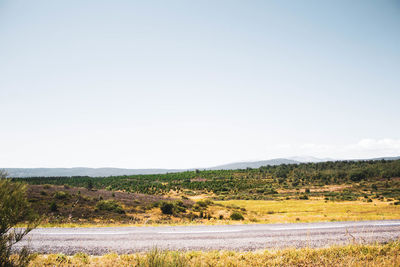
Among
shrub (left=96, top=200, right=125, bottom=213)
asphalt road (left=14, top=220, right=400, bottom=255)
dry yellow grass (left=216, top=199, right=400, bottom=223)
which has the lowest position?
dry yellow grass (left=216, top=199, right=400, bottom=223)

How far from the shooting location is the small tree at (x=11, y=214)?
5227 mm

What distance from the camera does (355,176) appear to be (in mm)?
71938

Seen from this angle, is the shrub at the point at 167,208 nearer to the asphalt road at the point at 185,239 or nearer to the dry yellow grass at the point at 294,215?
the dry yellow grass at the point at 294,215

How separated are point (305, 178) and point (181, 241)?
82.5m

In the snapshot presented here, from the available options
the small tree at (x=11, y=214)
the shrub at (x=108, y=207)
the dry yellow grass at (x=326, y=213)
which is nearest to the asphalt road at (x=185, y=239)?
the small tree at (x=11, y=214)

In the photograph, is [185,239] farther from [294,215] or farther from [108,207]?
[294,215]

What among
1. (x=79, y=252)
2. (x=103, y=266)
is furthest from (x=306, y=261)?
(x=79, y=252)

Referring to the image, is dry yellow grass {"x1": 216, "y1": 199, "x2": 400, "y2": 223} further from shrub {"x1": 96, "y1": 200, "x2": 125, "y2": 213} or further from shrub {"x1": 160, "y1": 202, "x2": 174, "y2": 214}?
shrub {"x1": 96, "y1": 200, "x2": 125, "y2": 213}

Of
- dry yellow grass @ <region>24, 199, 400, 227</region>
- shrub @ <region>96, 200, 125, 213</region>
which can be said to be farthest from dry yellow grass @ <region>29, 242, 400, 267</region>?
shrub @ <region>96, 200, 125, 213</region>

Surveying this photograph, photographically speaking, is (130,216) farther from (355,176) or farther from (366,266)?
(355,176)

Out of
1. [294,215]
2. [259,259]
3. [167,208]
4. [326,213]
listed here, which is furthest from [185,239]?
[326,213]

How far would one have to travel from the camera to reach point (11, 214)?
531 cm

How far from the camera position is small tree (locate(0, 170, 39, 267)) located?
523cm

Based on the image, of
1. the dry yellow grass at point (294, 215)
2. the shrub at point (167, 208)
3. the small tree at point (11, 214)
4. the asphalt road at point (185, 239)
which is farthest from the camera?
the shrub at point (167, 208)
